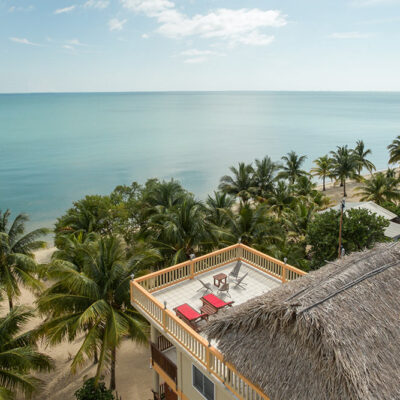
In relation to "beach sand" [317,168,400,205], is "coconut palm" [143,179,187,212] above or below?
above

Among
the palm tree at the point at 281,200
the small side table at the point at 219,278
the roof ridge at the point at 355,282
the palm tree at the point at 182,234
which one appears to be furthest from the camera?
the palm tree at the point at 281,200

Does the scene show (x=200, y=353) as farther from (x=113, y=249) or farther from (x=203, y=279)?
(x=113, y=249)

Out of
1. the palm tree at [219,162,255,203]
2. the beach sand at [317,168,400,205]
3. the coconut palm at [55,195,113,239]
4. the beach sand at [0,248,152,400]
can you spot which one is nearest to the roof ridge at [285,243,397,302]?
the beach sand at [0,248,152,400]

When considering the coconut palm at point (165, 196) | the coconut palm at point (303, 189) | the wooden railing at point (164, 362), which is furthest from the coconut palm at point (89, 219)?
the coconut palm at point (303, 189)

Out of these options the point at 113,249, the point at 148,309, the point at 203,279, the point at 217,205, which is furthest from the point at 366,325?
the point at 217,205

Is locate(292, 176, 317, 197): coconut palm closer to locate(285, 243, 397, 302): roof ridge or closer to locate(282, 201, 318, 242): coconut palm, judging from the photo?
locate(282, 201, 318, 242): coconut palm

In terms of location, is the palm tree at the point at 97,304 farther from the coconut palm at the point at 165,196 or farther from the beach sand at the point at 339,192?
the beach sand at the point at 339,192
